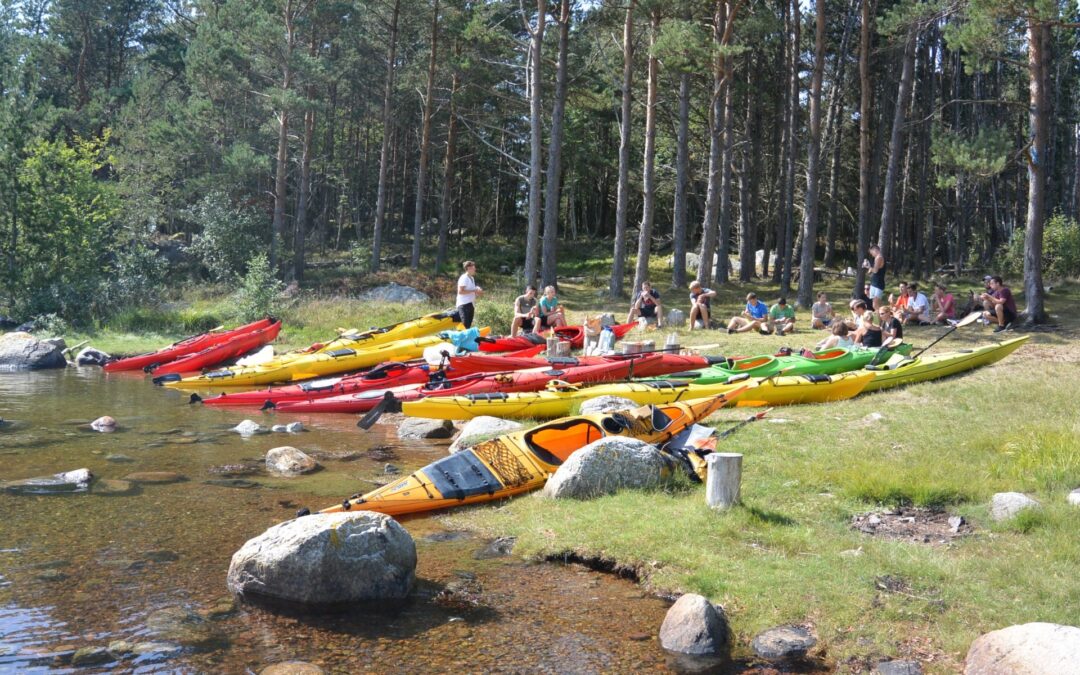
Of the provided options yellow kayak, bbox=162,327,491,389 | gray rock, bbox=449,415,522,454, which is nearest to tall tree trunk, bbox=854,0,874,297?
yellow kayak, bbox=162,327,491,389

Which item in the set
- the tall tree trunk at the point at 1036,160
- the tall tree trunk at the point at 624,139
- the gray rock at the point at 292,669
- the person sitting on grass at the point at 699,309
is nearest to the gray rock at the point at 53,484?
the gray rock at the point at 292,669

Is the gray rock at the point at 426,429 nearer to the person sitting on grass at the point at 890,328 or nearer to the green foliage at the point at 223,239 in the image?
the person sitting on grass at the point at 890,328

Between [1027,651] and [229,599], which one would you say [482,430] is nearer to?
[229,599]

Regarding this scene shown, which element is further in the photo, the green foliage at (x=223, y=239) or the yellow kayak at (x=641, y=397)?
the green foliage at (x=223, y=239)

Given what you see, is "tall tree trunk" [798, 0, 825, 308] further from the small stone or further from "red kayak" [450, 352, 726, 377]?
the small stone

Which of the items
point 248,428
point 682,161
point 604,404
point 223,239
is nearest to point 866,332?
point 604,404

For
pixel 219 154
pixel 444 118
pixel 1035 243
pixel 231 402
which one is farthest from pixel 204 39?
pixel 1035 243

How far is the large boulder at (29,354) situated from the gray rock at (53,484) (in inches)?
408

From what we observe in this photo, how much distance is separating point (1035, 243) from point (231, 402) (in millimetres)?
14301

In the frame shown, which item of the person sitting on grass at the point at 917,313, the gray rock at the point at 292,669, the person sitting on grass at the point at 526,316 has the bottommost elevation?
the gray rock at the point at 292,669

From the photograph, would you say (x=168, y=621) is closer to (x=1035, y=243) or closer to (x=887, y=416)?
(x=887, y=416)

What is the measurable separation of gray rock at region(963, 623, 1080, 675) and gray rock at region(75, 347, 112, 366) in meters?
17.6

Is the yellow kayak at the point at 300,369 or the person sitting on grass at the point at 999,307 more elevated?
the person sitting on grass at the point at 999,307

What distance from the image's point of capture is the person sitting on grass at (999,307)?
50.6ft
